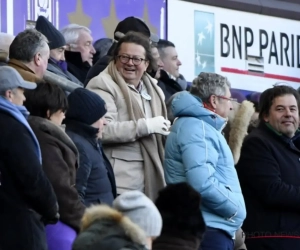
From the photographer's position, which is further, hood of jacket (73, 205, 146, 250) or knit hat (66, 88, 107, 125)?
knit hat (66, 88, 107, 125)

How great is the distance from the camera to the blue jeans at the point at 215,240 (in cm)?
870

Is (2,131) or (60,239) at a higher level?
(2,131)

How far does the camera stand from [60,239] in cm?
783

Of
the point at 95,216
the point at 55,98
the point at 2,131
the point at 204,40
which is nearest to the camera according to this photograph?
the point at 95,216

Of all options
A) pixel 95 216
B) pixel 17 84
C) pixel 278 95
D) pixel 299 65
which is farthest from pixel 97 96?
pixel 299 65


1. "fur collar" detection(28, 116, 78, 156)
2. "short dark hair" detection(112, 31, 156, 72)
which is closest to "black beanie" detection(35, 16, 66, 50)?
"short dark hair" detection(112, 31, 156, 72)

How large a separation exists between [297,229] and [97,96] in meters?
2.01

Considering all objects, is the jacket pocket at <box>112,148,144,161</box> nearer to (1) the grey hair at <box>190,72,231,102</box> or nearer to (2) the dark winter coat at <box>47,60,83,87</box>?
(1) the grey hair at <box>190,72,231,102</box>

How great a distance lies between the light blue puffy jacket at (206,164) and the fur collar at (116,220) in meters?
2.77

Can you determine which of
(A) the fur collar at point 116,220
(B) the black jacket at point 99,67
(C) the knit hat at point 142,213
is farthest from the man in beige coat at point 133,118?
(A) the fur collar at point 116,220

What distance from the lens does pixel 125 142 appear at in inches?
358

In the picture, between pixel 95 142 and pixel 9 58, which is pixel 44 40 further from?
pixel 95 142

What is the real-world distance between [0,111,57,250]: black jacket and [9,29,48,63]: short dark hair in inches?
62.8

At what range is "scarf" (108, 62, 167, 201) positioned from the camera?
358 inches
